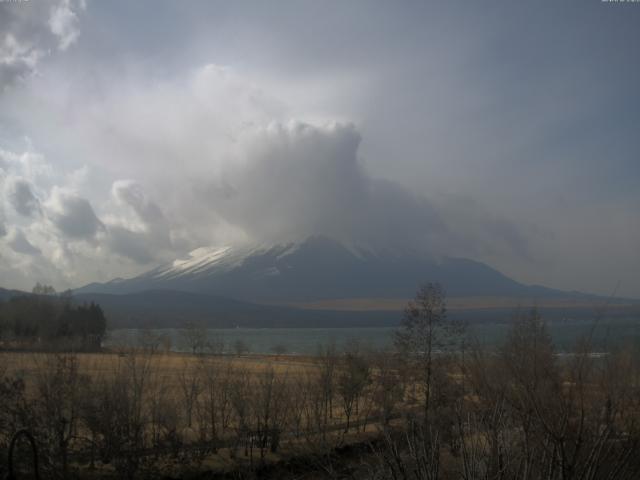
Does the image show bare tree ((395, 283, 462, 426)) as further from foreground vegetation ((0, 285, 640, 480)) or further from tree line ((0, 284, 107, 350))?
tree line ((0, 284, 107, 350))

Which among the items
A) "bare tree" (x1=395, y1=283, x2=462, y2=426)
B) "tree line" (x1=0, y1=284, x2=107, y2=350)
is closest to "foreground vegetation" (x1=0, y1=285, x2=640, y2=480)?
"bare tree" (x1=395, y1=283, x2=462, y2=426)

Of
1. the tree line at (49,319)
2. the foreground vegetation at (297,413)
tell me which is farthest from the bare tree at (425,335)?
the tree line at (49,319)

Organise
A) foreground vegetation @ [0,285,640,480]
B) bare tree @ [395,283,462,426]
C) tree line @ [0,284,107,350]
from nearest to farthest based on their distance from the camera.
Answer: foreground vegetation @ [0,285,640,480] < bare tree @ [395,283,462,426] < tree line @ [0,284,107,350]

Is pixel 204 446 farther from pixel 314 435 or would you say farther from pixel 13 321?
pixel 13 321

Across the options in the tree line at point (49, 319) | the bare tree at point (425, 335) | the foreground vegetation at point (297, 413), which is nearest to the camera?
the foreground vegetation at point (297, 413)

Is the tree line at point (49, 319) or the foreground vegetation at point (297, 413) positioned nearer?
the foreground vegetation at point (297, 413)

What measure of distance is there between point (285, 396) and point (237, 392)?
2.72m

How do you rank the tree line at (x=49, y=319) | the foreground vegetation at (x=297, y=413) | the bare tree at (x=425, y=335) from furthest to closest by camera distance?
the tree line at (x=49, y=319) → the bare tree at (x=425, y=335) → the foreground vegetation at (x=297, y=413)

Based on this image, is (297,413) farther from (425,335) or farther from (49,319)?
(49,319)

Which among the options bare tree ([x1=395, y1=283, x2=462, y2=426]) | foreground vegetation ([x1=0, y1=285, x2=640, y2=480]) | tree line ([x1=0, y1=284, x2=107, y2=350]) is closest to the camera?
foreground vegetation ([x1=0, y1=285, x2=640, y2=480])

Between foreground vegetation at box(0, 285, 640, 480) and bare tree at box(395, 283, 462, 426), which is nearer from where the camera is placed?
foreground vegetation at box(0, 285, 640, 480)

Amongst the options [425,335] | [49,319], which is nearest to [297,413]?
[425,335]

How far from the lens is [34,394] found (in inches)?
768

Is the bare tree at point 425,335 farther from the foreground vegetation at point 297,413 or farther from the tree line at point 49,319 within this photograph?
the tree line at point 49,319
